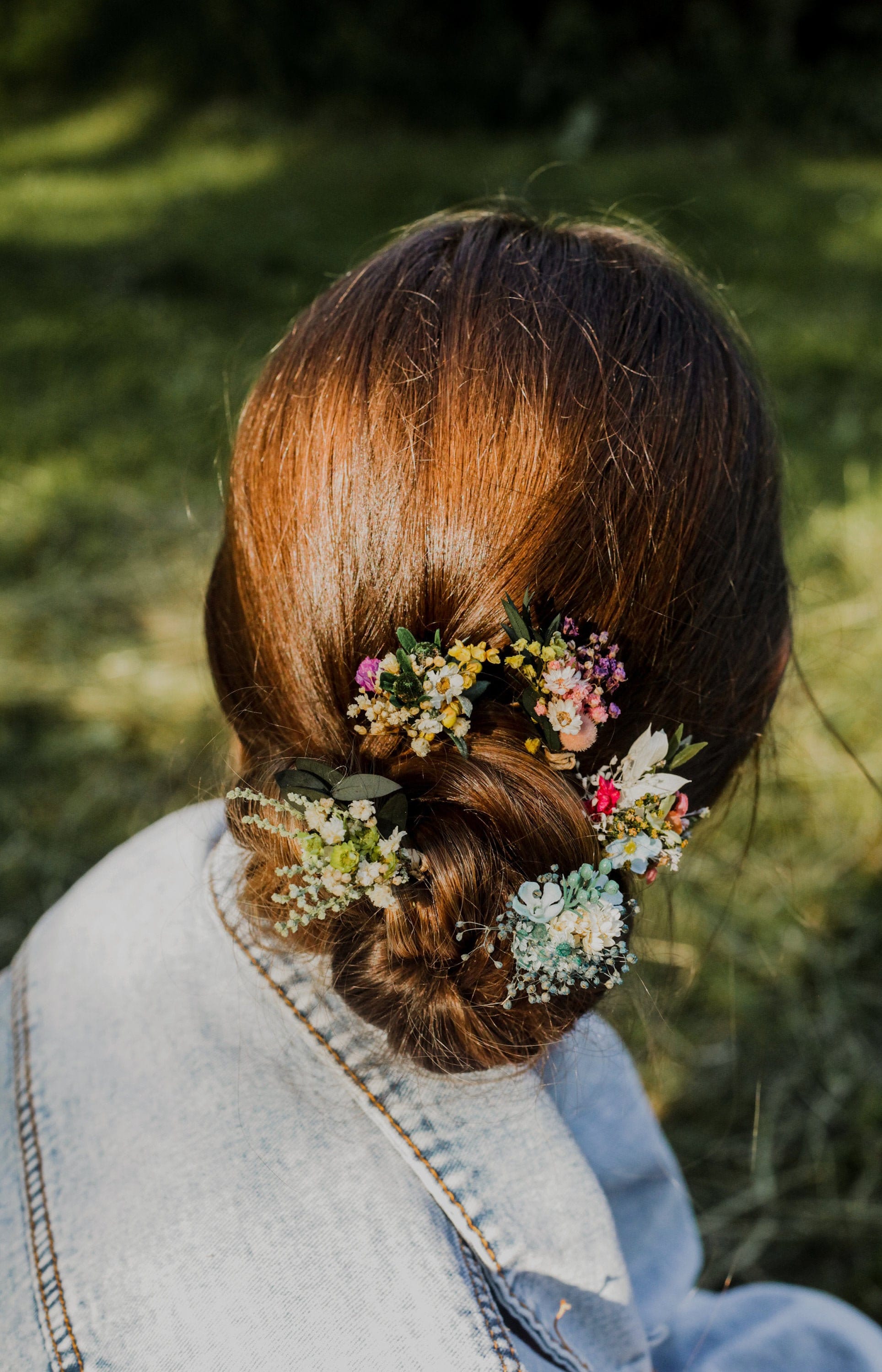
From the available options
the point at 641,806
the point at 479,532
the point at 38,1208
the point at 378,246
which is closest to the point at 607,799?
the point at 641,806

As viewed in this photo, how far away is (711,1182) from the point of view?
181cm

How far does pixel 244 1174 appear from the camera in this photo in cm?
85

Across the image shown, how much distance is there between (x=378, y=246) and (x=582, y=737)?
5.23 m

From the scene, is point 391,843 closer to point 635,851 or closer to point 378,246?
point 635,851

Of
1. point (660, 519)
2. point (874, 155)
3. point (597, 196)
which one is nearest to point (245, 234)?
point (597, 196)

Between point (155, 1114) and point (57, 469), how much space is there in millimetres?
3131

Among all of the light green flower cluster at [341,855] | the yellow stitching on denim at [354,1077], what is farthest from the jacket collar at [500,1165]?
the light green flower cluster at [341,855]

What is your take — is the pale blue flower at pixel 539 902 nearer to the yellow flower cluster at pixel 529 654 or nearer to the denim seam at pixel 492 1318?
the yellow flower cluster at pixel 529 654

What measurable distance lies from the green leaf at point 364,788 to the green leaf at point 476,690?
95 millimetres

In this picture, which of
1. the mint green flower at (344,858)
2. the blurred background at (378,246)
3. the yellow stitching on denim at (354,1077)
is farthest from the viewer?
the blurred background at (378,246)

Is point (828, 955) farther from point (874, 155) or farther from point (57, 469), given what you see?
point (874, 155)

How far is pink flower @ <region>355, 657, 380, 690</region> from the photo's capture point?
800mm

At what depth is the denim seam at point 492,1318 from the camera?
2.57 ft

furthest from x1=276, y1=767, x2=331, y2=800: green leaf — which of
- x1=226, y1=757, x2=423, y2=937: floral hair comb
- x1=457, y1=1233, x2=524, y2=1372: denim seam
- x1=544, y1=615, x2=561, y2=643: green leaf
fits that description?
x1=457, y1=1233, x2=524, y2=1372: denim seam
